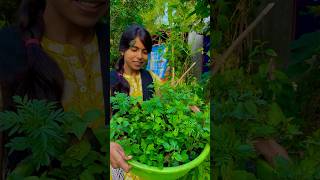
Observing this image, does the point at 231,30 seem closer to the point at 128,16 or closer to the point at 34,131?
the point at 128,16

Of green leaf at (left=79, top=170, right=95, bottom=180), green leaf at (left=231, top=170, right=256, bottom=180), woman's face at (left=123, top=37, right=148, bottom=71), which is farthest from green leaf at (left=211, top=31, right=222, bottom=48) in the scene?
green leaf at (left=79, top=170, right=95, bottom=180)

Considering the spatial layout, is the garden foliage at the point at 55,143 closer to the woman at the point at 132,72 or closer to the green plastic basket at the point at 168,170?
the woman at the point at 132,72

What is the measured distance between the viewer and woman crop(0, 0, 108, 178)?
1510 mm

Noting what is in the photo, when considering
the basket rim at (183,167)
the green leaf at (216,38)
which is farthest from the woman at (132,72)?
the green leaf at (216,38)

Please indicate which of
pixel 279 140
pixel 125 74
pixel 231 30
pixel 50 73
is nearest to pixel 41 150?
pixel 50 73

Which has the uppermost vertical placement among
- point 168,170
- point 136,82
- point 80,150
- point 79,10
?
point 79,10

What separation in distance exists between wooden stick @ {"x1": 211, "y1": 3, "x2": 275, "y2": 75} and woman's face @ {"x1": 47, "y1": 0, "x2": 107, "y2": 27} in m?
0.52

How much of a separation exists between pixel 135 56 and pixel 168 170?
55cm

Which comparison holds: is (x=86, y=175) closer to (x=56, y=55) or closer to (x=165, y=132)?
(x=56, y=55)

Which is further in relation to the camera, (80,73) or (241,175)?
(80,73)

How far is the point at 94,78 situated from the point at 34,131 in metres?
0.43

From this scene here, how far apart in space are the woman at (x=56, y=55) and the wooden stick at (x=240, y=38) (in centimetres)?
47

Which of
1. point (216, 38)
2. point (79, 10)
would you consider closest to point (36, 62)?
point (79, 10)

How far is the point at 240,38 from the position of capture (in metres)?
1.76
